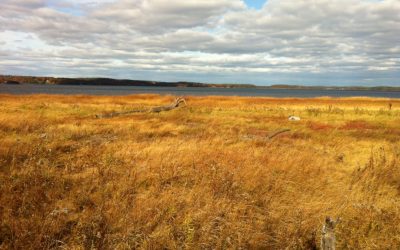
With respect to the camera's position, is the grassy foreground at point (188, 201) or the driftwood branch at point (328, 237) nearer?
the driftwood branch at point (328, 237)

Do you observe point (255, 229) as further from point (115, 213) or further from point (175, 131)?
point (175, 131)

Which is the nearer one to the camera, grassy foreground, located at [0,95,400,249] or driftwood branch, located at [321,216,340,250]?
driftwood branch, located at [321,216,340,250]

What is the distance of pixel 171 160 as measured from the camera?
8.71 m

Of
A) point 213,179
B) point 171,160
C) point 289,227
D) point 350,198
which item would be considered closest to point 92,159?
point 171,160

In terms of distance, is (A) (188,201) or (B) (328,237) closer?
(B) (328,237)

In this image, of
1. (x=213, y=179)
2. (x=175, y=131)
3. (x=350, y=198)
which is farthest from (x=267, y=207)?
(x=175, y=131)

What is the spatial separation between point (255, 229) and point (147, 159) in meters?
4.21

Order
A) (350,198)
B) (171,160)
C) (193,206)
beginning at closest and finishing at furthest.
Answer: (193,206) → (350,198) → (171,160)

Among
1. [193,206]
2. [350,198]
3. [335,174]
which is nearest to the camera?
[193,206]

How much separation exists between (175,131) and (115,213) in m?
14.3

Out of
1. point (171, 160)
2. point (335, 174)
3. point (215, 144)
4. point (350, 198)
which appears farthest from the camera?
point (215, 144)

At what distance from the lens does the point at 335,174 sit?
9516mm

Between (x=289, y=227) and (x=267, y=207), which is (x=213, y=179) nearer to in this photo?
(x=267, y=207)

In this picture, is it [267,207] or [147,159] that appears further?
[147,159]
